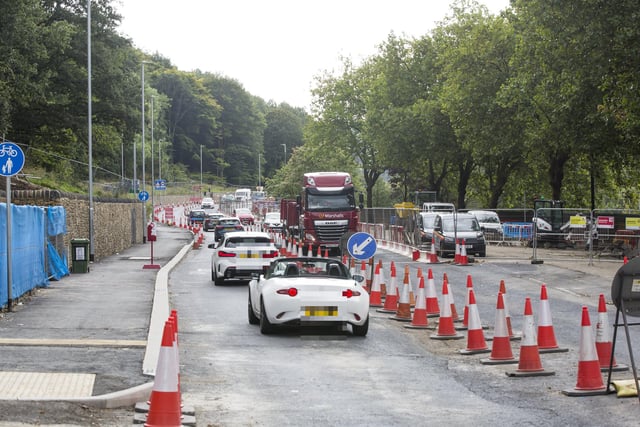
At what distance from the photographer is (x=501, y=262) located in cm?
3447

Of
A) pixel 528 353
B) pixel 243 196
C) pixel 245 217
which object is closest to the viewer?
pixel 528 353

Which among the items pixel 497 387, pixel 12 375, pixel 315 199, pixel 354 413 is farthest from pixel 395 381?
pixel 315 199

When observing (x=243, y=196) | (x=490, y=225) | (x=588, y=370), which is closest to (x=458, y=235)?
(x=490, y=225)

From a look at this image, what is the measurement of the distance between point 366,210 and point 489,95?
8810mm

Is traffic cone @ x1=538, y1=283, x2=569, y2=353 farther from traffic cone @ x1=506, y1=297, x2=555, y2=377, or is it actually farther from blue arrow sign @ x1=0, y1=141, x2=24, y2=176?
blue arrow sign @ x1=0, y1=141, x2=24, y2=176

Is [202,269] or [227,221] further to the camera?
[227,221]

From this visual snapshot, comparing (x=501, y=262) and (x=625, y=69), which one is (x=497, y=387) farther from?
(x=501, y=262)

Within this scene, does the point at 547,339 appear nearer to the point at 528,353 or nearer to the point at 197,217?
the point at 528,353

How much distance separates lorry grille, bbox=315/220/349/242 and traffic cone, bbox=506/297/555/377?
29284mm

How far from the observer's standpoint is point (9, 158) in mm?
17297

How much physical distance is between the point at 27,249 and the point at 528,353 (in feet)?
42.3

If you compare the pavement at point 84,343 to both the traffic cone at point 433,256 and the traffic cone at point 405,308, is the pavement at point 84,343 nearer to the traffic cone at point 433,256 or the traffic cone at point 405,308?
the traffic cone at point 405,308

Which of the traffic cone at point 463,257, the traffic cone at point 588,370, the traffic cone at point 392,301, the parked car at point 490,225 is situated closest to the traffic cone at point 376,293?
the traffic cone at point 392,301

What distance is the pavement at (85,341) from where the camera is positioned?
9617 millimetres
